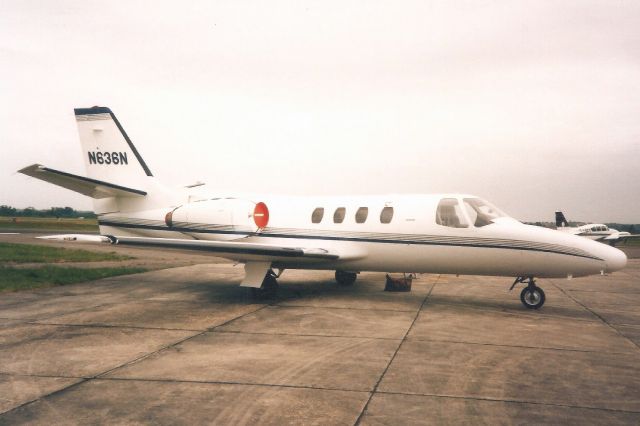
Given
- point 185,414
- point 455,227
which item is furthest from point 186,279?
point 185,414

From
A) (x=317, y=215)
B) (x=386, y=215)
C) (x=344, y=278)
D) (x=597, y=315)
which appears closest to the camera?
(x=597, y=315)

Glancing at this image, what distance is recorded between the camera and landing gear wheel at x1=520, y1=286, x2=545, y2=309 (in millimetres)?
10633

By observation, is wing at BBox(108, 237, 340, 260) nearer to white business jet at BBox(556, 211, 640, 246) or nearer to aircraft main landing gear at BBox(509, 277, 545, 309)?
aircraft main landing gear at BBox(509, 277, 545, 309)

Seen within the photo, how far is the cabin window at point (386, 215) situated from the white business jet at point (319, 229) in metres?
0.03

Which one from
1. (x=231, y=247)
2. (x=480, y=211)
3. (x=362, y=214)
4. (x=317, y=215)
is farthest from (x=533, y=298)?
(x=231, y=247)

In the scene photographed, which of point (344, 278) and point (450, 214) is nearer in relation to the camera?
point (450, 214)

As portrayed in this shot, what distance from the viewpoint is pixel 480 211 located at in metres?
10.8

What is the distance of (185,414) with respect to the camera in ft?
15.6

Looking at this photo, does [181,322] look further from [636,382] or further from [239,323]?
[636,382]

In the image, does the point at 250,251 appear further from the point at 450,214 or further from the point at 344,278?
the point at 450,214

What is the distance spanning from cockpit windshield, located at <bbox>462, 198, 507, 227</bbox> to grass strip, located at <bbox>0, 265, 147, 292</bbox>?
35.6 ft

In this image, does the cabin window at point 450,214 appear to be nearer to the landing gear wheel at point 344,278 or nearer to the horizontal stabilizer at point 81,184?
the landing gear wheel at point 344,278

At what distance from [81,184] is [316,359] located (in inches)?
367

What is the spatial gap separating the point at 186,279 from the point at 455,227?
868 cm
